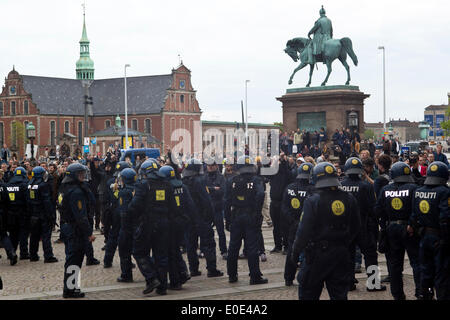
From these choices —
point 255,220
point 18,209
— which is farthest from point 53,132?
point 255,220

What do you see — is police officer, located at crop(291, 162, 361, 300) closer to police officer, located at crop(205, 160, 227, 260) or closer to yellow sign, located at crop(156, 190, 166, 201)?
yellow sign, located at crop(156, 190, 166, 201)

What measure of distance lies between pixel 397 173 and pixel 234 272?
3330 millimetres

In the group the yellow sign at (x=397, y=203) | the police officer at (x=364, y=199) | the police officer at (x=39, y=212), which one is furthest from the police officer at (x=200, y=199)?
the yellow sign at (x=397, y=203)

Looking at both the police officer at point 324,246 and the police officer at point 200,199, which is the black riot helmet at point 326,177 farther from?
the police officer at point 200,199

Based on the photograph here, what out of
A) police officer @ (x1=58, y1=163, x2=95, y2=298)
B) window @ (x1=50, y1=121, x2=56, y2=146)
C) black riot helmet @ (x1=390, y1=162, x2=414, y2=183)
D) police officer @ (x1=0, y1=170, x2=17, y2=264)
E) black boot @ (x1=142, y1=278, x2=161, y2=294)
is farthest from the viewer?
window @ (x1=50, y1=121, x2=56, y2=146)

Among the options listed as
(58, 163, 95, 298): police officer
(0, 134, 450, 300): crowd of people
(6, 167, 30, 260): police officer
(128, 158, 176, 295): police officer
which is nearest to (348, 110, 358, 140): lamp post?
(0, 134, 450, 300): crowd of people

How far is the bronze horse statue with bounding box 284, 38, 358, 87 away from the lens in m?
30.5

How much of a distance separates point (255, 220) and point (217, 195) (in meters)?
2.89

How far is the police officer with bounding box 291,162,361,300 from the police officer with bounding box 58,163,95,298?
160 inches

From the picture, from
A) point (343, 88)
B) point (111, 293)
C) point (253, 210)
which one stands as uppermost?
point (343, 88)

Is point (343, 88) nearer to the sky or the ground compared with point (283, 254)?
nearer to the sky
